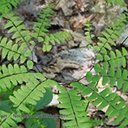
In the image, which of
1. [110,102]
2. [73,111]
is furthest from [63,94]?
[110,102]

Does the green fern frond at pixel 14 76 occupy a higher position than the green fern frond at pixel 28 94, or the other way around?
the green fern frond at pixel 14 76

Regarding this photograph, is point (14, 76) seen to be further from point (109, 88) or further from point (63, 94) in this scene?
point (109, 88)

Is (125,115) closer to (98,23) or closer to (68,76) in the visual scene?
(68,76)

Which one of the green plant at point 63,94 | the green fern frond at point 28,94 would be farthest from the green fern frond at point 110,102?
the green fern frond at point 28,94

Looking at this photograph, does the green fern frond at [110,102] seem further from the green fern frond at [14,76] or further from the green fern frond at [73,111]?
the green fern frond at [14,76]

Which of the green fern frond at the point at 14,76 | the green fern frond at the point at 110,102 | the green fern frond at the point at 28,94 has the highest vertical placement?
the green fern frond at the point at 14,76

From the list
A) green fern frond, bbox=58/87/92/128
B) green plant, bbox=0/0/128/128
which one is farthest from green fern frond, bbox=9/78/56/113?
green fern frond, bbox=58/87/92/128

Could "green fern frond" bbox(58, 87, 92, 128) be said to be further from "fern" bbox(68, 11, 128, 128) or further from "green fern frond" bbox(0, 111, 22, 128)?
"green fern frond" bbox(0, 111, 22, 128)
